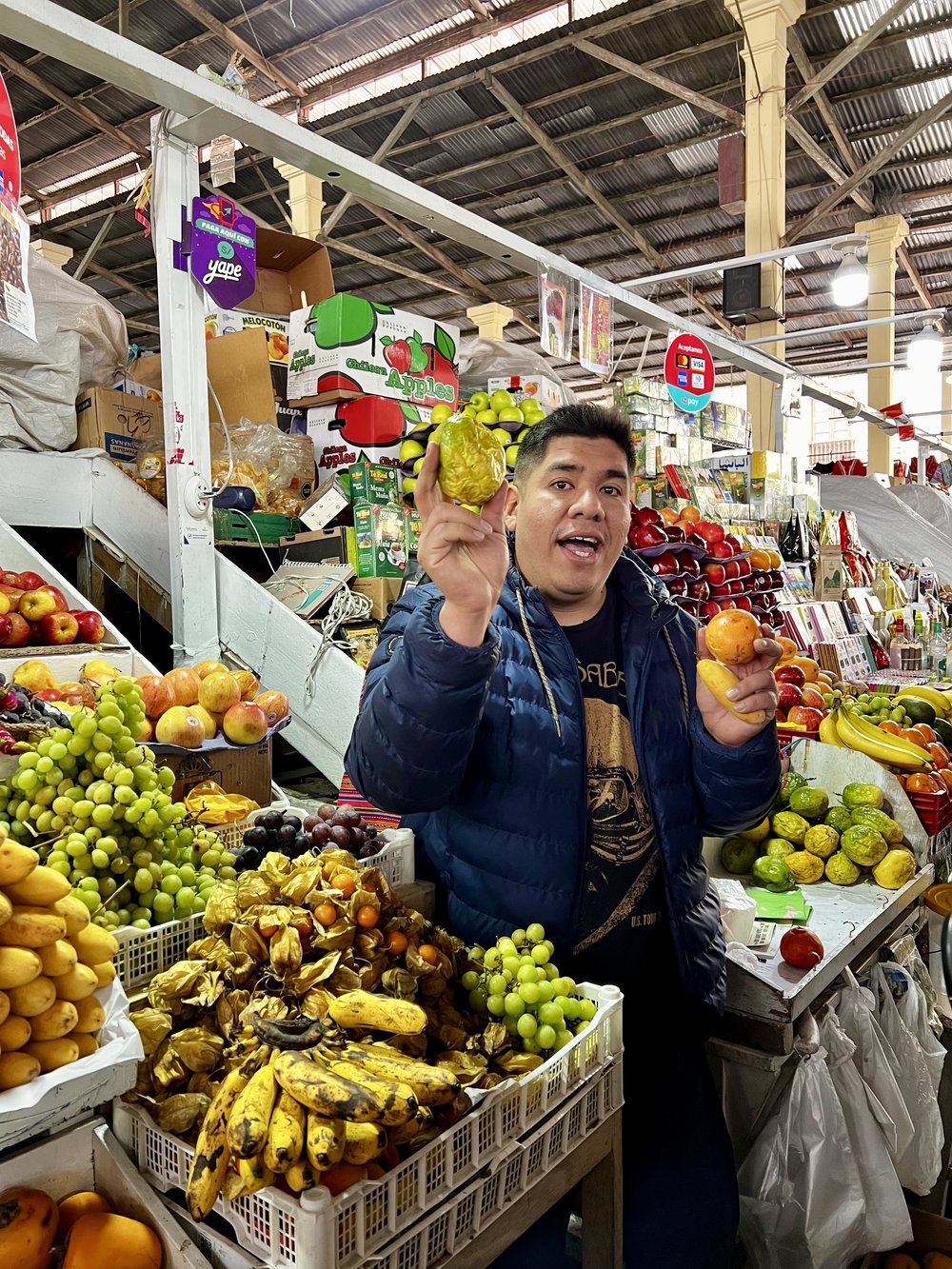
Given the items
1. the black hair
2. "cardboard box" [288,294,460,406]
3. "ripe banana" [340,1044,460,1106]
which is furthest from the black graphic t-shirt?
"cardboard box" [288,294,460,406]

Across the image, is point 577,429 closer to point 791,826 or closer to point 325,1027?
point 325,1027

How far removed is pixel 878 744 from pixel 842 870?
0.69m

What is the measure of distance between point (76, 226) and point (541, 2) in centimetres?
801

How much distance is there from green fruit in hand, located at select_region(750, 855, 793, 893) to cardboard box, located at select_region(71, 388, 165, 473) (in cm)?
352

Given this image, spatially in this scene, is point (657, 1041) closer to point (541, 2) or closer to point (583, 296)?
point (583, 296)

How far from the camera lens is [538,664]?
190cm

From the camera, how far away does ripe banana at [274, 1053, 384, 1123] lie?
1056mm

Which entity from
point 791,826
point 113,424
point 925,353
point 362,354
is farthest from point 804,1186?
point 925,353

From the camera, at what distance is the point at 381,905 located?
1604 millimetres

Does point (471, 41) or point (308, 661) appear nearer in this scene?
point (308, 661)

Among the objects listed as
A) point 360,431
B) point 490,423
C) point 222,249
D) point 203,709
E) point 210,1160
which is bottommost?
point 210,1160

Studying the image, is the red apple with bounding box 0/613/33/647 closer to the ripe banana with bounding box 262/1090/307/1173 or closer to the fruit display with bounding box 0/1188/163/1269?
the fruit display with bounding box 0/1188/163/1269

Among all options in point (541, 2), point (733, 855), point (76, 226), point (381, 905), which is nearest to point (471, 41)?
point (541, 2)

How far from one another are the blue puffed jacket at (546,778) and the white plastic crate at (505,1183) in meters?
0.37
